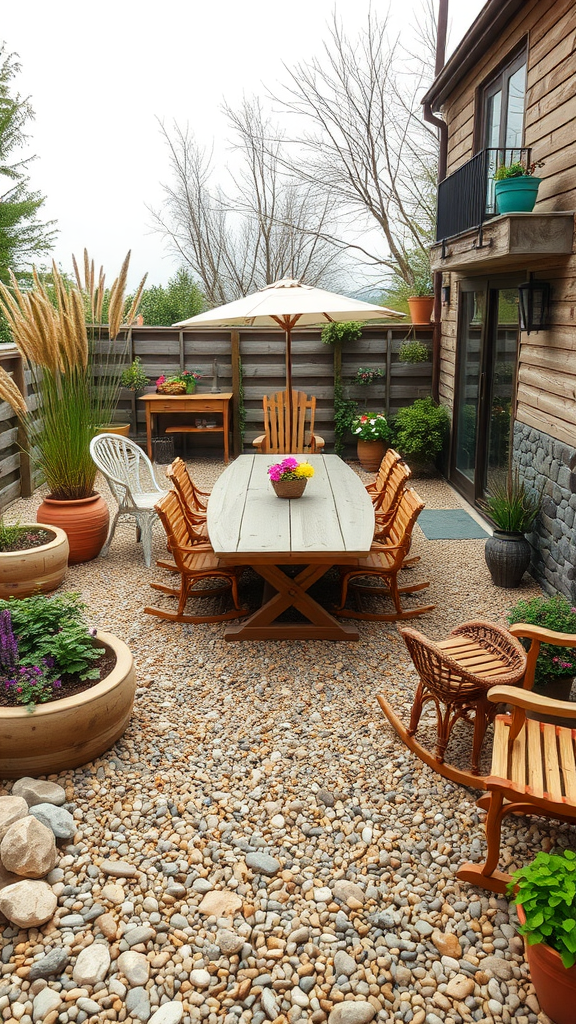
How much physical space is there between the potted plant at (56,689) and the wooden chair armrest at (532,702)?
1.46 metres

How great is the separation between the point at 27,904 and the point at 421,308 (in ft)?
26.6

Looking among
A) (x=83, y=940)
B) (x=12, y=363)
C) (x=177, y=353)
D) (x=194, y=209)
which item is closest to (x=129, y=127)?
(x=194, y=209)

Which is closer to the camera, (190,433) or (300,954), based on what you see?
(300,954)

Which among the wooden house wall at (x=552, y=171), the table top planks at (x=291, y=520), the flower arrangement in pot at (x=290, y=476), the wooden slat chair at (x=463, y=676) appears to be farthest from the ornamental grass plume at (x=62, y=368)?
the wooden slat chair at (x=463, y=676)

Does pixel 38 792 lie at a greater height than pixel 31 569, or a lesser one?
lesser

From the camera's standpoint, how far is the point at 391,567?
423 cm

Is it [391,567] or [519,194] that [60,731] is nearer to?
[391,567]

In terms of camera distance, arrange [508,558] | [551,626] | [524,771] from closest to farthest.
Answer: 1. [524,771]
2. [551,626]
3. [508,558]

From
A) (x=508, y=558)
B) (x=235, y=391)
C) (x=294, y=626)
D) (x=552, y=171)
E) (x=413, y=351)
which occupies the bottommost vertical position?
(x=294, y=626)

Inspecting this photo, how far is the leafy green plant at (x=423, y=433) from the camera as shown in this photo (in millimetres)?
8016

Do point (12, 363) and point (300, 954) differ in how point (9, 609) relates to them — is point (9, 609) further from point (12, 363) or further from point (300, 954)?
point (12, 363)

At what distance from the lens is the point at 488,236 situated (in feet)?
16.4

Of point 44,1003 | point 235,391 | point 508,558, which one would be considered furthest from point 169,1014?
point 235,391

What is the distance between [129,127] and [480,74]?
47.3ft
